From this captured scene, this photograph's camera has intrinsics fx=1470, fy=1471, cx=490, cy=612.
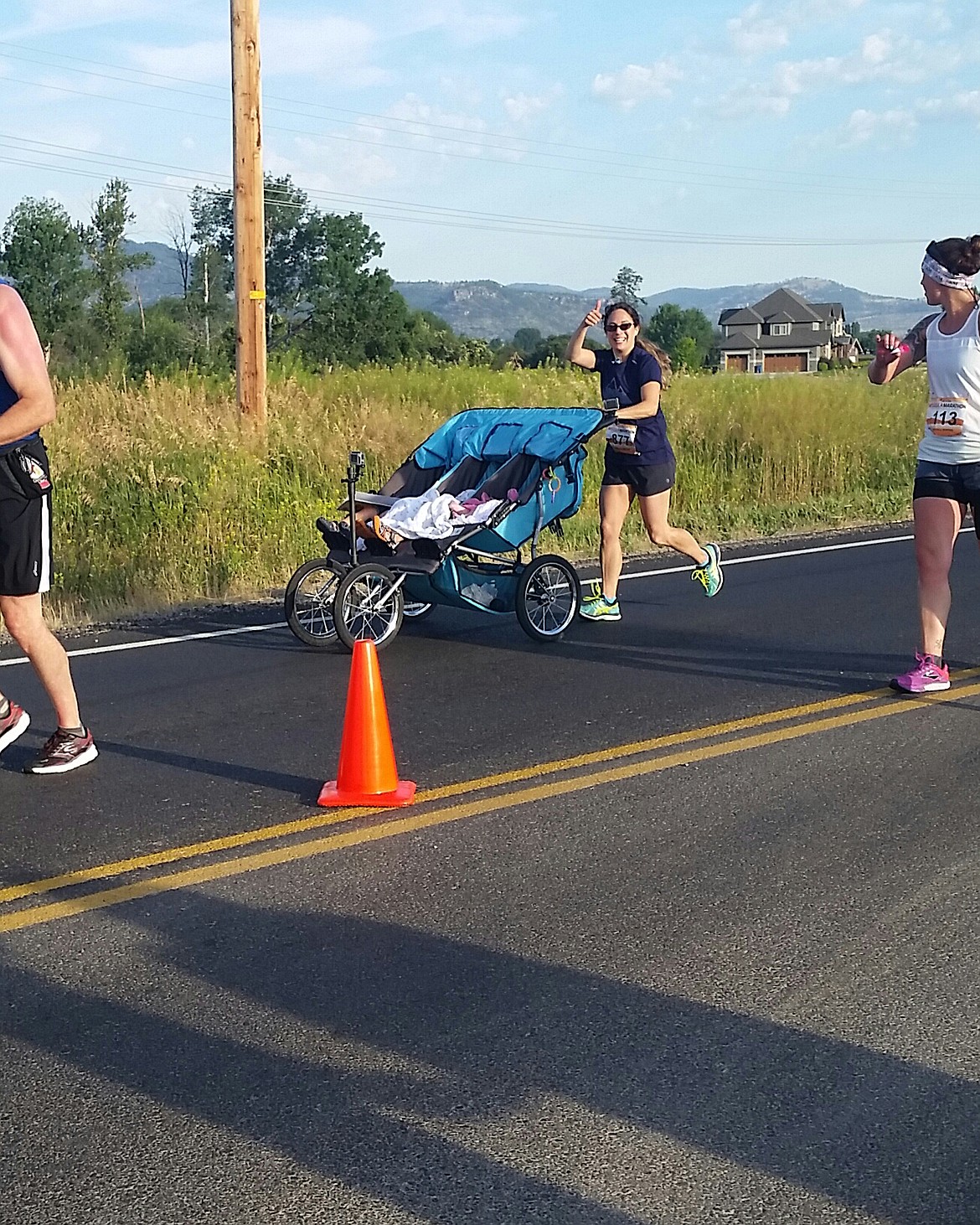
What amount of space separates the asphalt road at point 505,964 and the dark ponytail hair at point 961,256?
218 centimetres

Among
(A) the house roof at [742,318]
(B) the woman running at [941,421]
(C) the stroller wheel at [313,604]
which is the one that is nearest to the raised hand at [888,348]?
(B) the woman running at [941,421]

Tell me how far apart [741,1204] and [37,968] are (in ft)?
7.50

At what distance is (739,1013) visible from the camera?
411 cm

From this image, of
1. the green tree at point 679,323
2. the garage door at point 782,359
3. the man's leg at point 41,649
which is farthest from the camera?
the garage door at point 782,359

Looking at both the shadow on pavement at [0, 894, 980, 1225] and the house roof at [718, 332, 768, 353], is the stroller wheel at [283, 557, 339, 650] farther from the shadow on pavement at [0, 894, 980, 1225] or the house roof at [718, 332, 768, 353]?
the house roof at [718, 332, 768, 353]

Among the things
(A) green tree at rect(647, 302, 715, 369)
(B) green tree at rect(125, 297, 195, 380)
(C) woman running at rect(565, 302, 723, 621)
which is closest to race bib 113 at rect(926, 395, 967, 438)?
(C) woman running at rect(565, 302, 723, 621)

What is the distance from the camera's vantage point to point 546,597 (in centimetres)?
956

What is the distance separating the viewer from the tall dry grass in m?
12.2

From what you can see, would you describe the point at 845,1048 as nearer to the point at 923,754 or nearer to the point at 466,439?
the point at 923,754

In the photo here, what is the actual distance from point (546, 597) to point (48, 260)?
61902mm

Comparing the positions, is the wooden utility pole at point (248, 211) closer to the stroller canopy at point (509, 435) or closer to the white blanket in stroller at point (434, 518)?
the stroller canopy at point (509, 435)

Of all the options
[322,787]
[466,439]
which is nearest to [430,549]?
[466,439]

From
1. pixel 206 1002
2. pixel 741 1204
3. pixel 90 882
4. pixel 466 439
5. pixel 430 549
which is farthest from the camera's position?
pixel 466 439

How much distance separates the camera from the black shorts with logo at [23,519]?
627 centimetres
